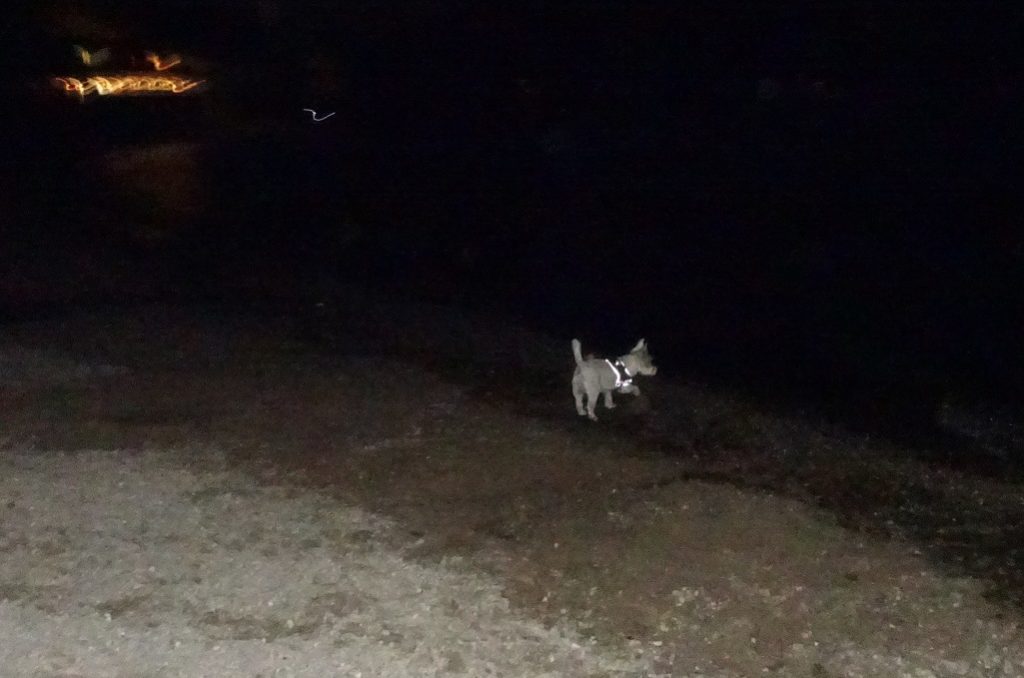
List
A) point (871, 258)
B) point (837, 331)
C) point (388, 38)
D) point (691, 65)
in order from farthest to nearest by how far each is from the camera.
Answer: point (388, 38)
point (691, 65)
point (871, 258)
point (837, 331)

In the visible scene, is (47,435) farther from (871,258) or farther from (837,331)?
(871,258)

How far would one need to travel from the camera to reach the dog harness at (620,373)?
8641 millimetres

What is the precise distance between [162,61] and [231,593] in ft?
174

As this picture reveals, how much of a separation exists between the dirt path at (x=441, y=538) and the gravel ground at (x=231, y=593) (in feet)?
0.05

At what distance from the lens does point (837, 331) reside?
12320 millimetres

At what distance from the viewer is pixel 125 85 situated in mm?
46625

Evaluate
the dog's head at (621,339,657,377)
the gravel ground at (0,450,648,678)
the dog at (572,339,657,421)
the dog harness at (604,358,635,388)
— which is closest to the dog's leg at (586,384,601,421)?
the dog at (572,339,657,421)

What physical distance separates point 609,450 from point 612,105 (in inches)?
1090

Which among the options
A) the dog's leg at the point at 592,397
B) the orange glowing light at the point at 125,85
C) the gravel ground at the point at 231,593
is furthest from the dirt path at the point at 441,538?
the orange glowing light at the point at 125,85

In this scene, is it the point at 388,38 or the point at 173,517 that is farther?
the point at 388,38

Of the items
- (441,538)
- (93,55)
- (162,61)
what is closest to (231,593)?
(441,538)

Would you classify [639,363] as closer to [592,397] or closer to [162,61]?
[592,397]

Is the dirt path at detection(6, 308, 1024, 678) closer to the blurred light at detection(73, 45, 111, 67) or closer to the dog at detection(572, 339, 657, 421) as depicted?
the dog at detection(572, 339, 657, 421)

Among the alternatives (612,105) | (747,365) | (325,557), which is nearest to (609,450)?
Answer: (325,557)
